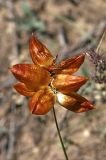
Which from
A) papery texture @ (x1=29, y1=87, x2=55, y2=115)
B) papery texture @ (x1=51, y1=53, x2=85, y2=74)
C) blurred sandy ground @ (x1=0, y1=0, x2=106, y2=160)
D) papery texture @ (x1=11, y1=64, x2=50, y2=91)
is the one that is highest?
papery texture @ (x1=11, y1=64, x2=50, y2=91)

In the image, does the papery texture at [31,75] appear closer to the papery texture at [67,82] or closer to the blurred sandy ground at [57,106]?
the papery texture at [67,82]

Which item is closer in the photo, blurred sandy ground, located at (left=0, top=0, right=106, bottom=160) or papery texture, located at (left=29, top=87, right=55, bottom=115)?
papery texture, located at (left=29, top=87, right=55, bottom=115)

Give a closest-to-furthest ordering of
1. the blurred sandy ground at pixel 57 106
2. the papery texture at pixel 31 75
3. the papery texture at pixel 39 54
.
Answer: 1. the papery texture at pixel 31 75
2. the papery texture at pixel 39 54
3. the blurred sandy ground at pixel 57 106

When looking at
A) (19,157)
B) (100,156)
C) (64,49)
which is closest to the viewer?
(100,156)

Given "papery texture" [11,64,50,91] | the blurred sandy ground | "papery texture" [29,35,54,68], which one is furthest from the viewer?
the blurred sandy ground

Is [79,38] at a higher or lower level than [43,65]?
lower

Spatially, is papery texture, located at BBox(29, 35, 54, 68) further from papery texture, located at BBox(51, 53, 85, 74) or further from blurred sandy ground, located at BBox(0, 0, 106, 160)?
blurred sandy ground, located at BBox(0, 0, 106, 160)

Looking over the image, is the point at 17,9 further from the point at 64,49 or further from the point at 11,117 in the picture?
the point at 11,117

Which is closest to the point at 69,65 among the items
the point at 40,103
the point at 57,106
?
the point at 40,103

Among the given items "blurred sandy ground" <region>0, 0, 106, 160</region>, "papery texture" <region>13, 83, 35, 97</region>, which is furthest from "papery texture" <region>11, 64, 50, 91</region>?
"blurred sandy ground" <region>0, 0, 106, 160</region>

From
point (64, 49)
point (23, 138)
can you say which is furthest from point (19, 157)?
point (64, 49)

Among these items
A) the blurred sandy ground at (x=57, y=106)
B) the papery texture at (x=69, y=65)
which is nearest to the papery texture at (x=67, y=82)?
the papery texture at (x=69, y=65)
